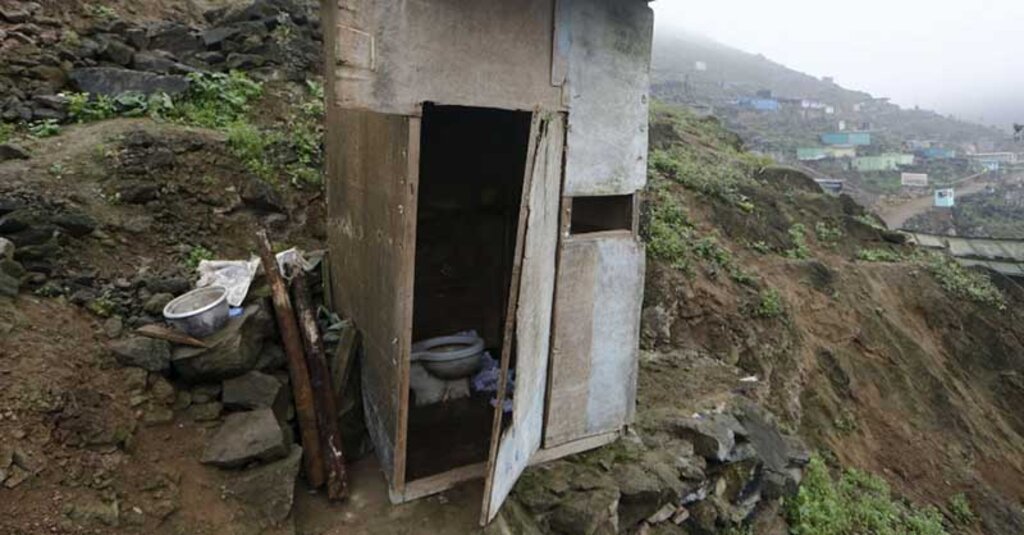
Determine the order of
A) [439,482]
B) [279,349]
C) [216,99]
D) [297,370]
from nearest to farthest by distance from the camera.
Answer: [439,482]
[297,370]
[279,349]
[216,99]

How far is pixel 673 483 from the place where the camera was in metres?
4.45

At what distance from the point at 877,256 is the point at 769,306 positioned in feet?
16.5

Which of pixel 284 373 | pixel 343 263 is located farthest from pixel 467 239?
pixel 284 373

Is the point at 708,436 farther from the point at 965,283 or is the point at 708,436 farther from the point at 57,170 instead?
the point at 965,283

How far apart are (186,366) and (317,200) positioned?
3.03 metres

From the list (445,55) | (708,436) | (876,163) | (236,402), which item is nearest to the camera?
(445,55)

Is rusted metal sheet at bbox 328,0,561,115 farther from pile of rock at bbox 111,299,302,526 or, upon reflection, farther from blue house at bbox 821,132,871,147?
blue house at bbox 821,132,871,147

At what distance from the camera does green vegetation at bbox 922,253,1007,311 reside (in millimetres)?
11492

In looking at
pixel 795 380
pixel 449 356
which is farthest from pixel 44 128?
pixel 795 380

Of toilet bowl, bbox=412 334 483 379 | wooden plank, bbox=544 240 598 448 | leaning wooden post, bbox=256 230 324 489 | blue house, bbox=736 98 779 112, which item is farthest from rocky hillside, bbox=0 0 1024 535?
blue house, bbox=736 98 779 112

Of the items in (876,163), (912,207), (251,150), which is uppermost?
(876,163)

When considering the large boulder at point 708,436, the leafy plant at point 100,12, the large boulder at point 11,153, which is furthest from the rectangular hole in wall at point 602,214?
the leafy plant at point 100,12

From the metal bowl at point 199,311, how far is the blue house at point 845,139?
2031 inches

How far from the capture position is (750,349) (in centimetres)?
865
